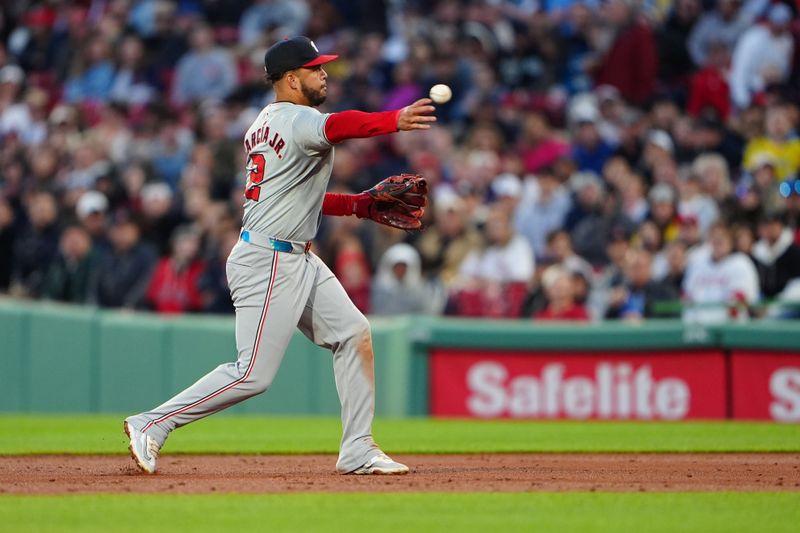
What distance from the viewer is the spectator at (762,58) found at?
15.6m

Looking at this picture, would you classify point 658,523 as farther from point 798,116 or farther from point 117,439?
point 798,116

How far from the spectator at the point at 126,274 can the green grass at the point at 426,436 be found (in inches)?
102

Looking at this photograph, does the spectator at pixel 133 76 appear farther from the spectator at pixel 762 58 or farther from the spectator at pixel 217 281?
the spectator at pixel 762 58

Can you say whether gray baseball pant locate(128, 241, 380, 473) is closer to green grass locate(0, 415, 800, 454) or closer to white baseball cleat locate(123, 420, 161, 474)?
white baseball cleat locate(123, 420, 161, 474)

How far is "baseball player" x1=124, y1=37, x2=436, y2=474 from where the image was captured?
7.28m

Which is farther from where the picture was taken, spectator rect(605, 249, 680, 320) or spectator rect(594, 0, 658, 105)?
spectator rect(594, 0, 658, 105)

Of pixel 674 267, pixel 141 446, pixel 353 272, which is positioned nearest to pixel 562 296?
pixel 674 267

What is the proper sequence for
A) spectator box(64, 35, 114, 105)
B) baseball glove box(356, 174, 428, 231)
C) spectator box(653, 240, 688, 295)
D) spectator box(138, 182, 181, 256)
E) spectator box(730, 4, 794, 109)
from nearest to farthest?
baseball glove box(356, 174, 428, 231) < spectator box(653, 240, 688, 295) < spectator box(730, 4, 794, 109) < spectator box(138, 182, 181, 256) < spectator box(64, 35, 114, 105)

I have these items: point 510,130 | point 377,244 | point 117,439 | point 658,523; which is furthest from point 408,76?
point 658,523

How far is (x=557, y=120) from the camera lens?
→ 17.3 m

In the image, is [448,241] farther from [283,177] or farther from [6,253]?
[283,177]

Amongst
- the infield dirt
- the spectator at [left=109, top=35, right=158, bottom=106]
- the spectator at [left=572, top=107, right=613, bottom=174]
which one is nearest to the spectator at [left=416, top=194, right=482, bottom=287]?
the spectator at [left=572, top=107, right=613, bottom=174]

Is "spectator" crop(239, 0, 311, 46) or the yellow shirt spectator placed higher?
"spectator" crop(239, 0, 311, 46)

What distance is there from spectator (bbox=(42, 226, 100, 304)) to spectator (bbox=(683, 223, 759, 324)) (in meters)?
7.09
